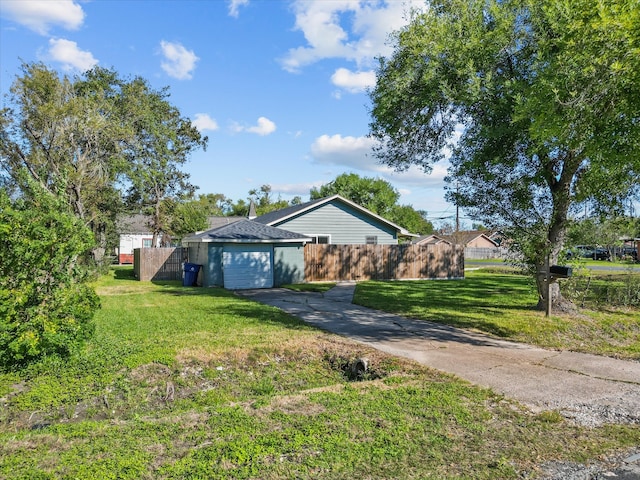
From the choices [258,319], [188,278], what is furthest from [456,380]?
[188,278]

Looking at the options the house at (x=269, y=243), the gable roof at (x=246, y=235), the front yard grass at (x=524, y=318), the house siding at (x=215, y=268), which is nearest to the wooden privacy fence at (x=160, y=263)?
the house at (x=269, y=243)

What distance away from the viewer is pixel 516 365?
22.2ft

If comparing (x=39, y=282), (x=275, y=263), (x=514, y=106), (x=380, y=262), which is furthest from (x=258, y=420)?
(x=380, y=262)

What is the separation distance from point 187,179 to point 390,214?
2385 centimetres

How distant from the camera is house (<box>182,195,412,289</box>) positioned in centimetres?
1844

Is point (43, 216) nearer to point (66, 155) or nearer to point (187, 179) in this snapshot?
point (66, 155)

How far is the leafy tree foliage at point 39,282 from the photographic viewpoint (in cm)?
616

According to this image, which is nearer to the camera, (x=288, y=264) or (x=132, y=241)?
(x=288, y=264)

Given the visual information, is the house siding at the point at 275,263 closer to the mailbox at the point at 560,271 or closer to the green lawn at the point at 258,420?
the green lawn at the point at 258,420

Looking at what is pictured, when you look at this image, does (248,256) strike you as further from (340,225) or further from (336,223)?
(340,225)

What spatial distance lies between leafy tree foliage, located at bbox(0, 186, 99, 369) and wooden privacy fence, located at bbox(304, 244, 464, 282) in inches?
561

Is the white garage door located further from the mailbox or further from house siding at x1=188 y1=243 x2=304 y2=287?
the mailbox

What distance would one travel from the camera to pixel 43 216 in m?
6.50

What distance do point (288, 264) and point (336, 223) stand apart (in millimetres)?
4744
